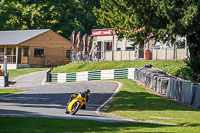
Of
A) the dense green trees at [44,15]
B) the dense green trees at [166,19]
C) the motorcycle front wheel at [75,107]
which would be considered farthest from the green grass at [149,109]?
the dense green trees at [44,15]

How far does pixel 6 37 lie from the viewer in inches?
2411

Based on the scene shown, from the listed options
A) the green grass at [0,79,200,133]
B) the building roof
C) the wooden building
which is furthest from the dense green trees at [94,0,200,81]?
the building roof

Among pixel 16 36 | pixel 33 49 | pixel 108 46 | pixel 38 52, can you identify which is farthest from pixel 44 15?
pixel 108 46

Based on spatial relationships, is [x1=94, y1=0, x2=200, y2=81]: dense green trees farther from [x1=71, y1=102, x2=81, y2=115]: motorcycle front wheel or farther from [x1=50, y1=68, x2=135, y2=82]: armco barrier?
[x1=71, y1=102, x2=81, y2=115]: motorcycle front wheel

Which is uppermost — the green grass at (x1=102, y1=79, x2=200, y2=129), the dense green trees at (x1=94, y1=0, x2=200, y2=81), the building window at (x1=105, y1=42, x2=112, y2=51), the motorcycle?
the dense green trees at (x1=94, y1=0, x2=200, y2=81)

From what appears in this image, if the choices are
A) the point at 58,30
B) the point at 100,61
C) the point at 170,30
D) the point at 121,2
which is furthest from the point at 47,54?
the point at 170,30

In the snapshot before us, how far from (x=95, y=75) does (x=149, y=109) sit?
66.3 ft

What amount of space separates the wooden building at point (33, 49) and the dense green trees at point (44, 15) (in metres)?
7.12

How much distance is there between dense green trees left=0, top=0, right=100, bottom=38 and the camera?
69.5 m

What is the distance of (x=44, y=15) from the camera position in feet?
227

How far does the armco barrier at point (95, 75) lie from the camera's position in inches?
1418

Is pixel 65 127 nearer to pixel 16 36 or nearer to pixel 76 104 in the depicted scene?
pixel 76 104

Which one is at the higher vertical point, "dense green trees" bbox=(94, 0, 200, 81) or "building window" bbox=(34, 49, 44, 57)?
"dense green trees" bbox=(94, 0, 200, 81)

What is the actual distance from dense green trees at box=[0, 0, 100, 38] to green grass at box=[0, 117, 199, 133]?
5674 centimetres
